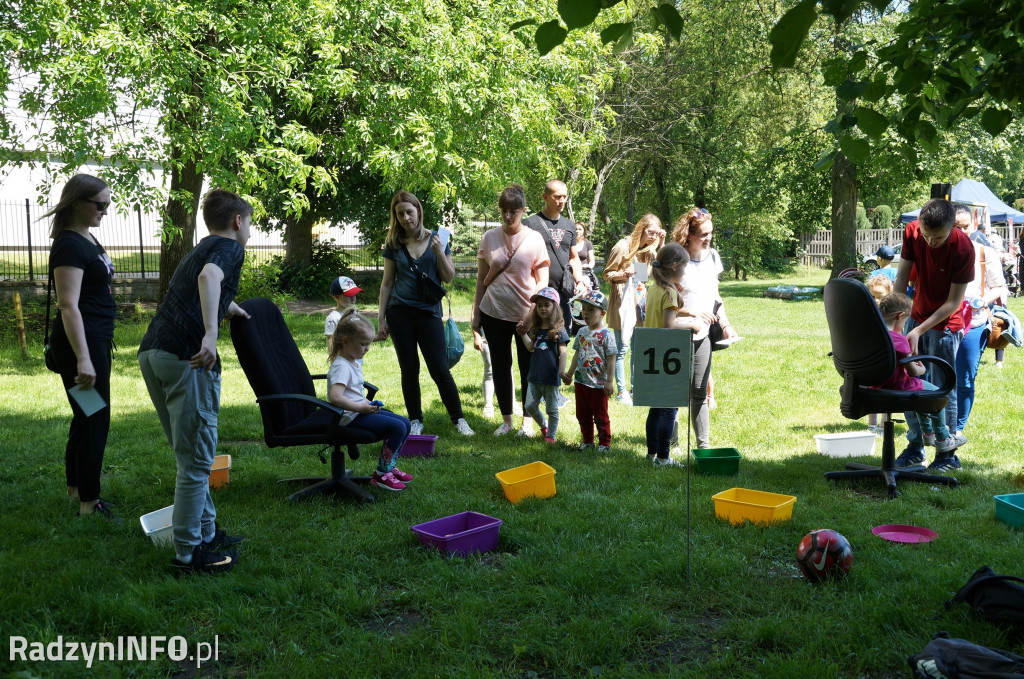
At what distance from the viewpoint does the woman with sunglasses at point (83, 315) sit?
4.47 metres

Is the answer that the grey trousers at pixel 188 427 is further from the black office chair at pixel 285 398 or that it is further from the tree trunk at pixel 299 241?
the tree trunk at pixel 299 241

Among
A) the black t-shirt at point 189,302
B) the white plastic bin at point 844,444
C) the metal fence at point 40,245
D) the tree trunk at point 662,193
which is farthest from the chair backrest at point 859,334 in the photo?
the tree trunk at point 662,193

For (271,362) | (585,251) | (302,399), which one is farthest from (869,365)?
(585,251)

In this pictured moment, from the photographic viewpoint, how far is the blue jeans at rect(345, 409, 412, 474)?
512cm

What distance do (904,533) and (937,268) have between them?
2.04 m

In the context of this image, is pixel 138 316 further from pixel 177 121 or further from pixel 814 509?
pixel 814 509

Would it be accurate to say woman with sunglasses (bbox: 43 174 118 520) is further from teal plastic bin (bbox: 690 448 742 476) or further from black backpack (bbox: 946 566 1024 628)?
black backpack (bbox: 946 566 1024 628)

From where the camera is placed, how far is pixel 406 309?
6.60m

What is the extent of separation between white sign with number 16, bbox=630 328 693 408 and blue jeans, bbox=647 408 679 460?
1.83 m

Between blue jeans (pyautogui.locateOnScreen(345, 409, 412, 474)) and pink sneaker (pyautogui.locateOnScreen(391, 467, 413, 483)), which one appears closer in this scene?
blue jeans (pyautogui.locateOnScreen(345, 409, 412, 474))

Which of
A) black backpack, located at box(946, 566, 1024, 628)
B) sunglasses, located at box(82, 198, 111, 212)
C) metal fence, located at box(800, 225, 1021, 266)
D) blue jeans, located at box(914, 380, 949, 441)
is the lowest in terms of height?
black backpack, located at box(946, 566, 1024, 628)

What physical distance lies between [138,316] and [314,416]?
38.1 feet

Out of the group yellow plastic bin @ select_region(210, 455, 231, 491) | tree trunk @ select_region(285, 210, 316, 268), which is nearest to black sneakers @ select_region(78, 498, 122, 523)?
yellow plastic bin @ select_region(210, 455, 231, 491)

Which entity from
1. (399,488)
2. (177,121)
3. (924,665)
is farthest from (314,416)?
(177,121)
